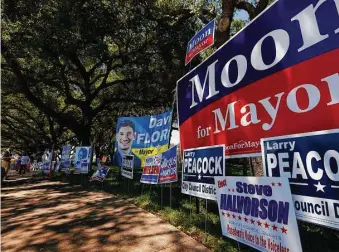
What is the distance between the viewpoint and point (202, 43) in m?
6.23

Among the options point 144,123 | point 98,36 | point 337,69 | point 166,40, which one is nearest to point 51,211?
point 144,123

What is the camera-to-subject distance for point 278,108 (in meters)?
3.70

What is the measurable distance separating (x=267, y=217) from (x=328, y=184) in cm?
75

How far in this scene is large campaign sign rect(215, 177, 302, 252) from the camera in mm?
3162

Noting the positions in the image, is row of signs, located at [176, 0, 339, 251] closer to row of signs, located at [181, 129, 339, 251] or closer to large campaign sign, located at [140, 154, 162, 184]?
row of signs, located at [181, 129, 339, 251]

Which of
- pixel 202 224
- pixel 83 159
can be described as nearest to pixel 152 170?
pixel 202 224

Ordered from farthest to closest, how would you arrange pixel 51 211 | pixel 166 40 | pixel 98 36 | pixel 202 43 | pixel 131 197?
pixel 166 40
pixel 98 36
pixel 131 197
pixel 51 211
pixel 202 43

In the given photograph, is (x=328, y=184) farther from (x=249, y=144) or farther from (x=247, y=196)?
(x=249, y=144)

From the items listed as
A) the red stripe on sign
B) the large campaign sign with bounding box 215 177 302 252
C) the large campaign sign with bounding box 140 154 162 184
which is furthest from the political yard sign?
the large campaign sign with bounding box 215 177 302 252

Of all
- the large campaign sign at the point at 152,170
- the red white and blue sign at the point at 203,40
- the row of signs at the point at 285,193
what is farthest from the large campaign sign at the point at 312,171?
the large campaign sign at the point at 152,170

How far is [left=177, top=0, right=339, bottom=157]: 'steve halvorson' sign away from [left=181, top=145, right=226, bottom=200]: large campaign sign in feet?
0.53

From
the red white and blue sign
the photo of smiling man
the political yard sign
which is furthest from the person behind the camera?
the photo of smiling man

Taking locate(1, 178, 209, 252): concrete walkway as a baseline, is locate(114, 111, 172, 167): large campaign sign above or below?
above

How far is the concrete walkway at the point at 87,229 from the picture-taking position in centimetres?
518
